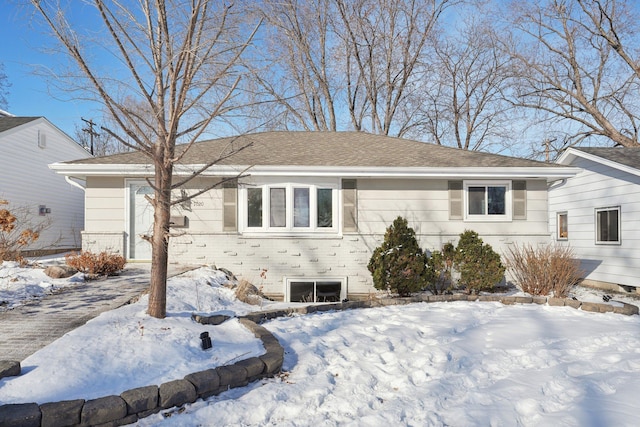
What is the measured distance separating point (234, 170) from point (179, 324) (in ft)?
15.0

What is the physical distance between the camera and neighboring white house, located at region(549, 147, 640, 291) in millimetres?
8508

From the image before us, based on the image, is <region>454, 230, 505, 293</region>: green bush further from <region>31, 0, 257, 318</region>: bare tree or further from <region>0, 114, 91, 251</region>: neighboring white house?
<region>0, 114, 91, 251</region>: neighboring white house

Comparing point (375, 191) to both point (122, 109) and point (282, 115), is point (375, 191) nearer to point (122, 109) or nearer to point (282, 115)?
point (122, 109)

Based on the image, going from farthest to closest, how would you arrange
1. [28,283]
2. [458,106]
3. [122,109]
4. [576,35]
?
1. [458,106]
2. [576,35]
3. [28,283]
4. [122,109]

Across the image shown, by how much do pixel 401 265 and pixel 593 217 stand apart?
6014 mm

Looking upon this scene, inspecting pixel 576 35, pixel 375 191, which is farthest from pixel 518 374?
A: pixel 576 35

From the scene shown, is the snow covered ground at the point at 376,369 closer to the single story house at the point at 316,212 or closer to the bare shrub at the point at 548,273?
the bare shrub at the point at 548,273

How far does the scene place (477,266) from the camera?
7.57 meters

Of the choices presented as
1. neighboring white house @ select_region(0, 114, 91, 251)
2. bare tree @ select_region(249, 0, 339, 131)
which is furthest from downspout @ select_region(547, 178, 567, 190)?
neighboring white house @ select_region(0, 114, 91, 251)

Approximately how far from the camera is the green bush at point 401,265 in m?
7.35

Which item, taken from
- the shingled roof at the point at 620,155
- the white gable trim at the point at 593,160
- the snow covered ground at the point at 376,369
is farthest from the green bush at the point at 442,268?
the shingled roof at the point at 620,155

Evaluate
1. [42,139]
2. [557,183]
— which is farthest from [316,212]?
[42,139]

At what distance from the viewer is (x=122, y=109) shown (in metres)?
3.61

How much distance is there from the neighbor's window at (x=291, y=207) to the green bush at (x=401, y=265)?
154cm
